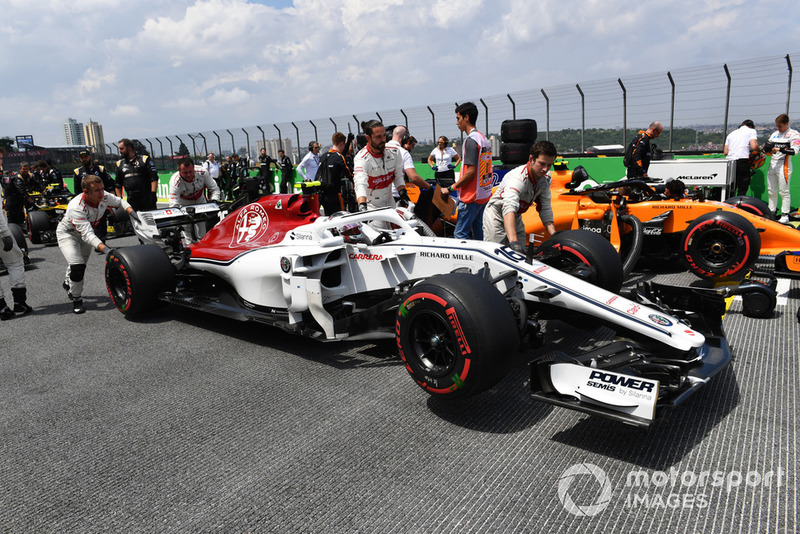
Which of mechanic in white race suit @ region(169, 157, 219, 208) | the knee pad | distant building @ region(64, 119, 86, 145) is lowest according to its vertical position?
the knee pad

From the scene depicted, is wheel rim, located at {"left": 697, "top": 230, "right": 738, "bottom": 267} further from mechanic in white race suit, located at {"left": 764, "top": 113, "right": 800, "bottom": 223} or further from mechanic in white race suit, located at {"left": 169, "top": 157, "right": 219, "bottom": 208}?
mechanic in white race suit, located at {"left": 169, "top": 157, "right": 219, "bottom": 208}

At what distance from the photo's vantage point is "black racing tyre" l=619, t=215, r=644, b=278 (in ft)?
19.1

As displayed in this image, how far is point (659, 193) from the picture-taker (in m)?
6.96

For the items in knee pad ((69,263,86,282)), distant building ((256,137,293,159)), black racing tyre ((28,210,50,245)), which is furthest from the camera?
distant building ((256,137,293,159))

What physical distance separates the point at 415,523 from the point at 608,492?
35.2 inches

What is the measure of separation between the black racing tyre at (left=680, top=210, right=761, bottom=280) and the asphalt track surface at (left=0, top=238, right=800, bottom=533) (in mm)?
1250

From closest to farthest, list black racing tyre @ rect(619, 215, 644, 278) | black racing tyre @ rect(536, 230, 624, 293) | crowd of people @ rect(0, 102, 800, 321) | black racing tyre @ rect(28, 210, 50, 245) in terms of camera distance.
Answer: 1. black racing tyre @ rect(536, 230, 624, 293)
2. crowd of people @ rect(0, 102, 800, 321)
3. black racing tyre @ rect(619, 215, 644, 278)
4. black racing tyre @ rect(28, 210, 50, 245)

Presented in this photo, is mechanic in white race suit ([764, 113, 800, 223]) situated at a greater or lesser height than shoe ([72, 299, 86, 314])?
greater

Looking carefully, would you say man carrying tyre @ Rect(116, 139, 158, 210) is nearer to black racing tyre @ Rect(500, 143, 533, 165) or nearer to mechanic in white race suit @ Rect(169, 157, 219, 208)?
mechanic in white race suit @ Rect(169, 157, 219, 208)

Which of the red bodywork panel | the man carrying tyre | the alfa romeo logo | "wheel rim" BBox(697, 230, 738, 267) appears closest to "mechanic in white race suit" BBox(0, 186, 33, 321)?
the red bodywork panel

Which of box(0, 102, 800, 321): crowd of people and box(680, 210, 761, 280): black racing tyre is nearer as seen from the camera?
box(0, 102, 800, 321): crowd of people

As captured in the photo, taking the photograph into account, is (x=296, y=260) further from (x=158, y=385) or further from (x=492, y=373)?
(x=492, y=373)

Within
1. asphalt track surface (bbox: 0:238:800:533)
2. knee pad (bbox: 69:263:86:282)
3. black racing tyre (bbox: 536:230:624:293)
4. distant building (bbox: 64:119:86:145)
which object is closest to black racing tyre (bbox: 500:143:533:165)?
black racing tyre (bbox: 536:230:624:293)

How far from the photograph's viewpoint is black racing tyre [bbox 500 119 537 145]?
10.7 metres
